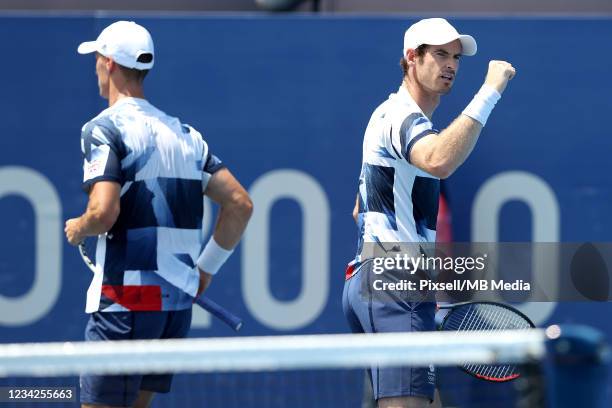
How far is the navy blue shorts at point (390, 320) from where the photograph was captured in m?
4.00

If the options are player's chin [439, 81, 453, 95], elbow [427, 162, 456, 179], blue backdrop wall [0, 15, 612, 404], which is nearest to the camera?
elbow [427, 162, 456, 179]

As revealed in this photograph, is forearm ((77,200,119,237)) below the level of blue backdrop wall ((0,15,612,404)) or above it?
below

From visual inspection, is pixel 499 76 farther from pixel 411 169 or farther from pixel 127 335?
pixel 127 335

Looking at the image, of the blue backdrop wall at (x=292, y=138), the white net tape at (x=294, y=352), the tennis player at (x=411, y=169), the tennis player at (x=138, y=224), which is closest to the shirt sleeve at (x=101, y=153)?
the tennis player at (x=138, y=224)

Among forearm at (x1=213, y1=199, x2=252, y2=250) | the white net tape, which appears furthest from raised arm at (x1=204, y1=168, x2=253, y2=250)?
the white net tape

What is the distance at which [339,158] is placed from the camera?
19.4ft

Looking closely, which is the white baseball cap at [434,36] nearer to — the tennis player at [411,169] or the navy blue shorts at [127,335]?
the tennis player at [411,169]

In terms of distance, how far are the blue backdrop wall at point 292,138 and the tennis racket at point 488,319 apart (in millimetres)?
1502

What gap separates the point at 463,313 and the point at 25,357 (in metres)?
1.94

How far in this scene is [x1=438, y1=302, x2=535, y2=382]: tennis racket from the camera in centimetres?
430

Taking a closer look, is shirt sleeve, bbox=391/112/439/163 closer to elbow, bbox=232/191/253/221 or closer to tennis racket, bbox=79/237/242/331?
elbow, bbox=232/191/253/221

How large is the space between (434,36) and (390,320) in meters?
0.95

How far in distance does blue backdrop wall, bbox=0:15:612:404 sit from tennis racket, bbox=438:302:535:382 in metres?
1.50

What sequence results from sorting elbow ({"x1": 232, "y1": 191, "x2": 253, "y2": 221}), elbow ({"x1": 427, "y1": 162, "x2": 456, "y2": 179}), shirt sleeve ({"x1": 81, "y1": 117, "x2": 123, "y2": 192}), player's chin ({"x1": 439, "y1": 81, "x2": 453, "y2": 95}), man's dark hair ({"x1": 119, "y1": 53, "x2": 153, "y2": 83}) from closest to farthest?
1. elbow ({"x1": 427, "y1": 162, "x2": 456, "y2": 179})
2. shirt sleeve ({"x1": 81, "y1": 117, "x2": 123, "y2": 192})
3. player's chin ({"x1": 439, "y1": 81, "x2": 453, "y2": 95})
4. man's dark hair ({"x1": 119, "y1": 53, "x2": 153, "y2": 83})
5. elbow ({"x1": 232, "y1": 191, "x2": 253, "y2": 221})
